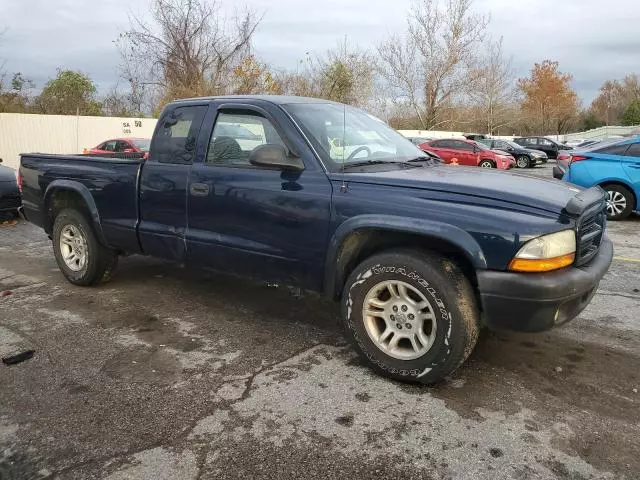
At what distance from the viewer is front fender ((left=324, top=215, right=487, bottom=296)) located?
3.05 meters

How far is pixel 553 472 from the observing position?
2.54 meters

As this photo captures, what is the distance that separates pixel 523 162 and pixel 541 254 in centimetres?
2709

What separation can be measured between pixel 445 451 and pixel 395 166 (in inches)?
80.6

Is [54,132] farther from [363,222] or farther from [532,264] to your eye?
[532,264]

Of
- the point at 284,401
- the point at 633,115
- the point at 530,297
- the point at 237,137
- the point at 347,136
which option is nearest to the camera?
the point at 530,297

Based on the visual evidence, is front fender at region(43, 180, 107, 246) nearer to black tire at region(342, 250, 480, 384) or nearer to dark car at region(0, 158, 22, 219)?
black tire at region(342, 250, 480, 384)

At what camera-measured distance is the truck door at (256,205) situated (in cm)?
369

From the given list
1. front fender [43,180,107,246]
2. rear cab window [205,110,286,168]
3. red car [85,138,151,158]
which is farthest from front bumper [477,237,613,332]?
red car [85,138,151,158]

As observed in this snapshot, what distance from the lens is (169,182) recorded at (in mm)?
4445

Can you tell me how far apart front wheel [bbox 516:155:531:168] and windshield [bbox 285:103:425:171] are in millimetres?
25369

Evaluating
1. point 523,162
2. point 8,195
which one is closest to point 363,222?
point 8,195

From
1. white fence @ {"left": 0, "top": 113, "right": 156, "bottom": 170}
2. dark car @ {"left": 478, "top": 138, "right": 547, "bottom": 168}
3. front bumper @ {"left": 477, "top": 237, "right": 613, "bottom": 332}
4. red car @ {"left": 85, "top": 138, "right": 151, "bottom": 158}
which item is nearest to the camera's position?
front bumper @ {"left": 477, "top": 237, "right": 613, "bottom": 332}

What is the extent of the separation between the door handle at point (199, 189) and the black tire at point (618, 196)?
809cm

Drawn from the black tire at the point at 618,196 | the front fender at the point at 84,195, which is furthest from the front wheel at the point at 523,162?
the front fender at the point at 84,195
